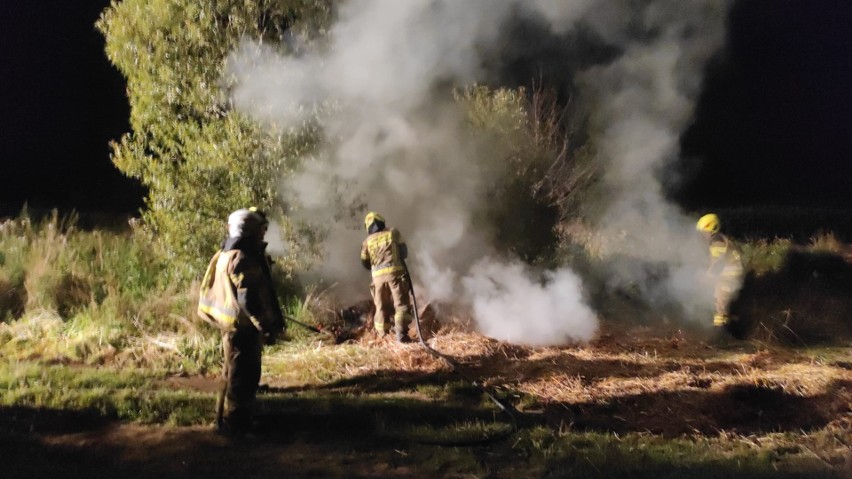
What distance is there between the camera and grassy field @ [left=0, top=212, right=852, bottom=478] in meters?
4.14

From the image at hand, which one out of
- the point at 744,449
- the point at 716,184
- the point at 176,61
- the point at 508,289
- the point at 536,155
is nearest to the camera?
the point at 744,449

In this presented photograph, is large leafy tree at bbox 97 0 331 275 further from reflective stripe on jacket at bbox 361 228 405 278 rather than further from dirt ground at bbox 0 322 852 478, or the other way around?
dirt ground at bbox 0 322 852 478

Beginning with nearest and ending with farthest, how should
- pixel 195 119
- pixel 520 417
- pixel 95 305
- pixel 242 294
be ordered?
pixel 242 294, pixel 520 417, pixel 195 119, pixel 95 305

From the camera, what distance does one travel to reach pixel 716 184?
2033 centimetres

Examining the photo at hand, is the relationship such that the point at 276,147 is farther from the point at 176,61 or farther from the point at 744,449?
the point at 744,449

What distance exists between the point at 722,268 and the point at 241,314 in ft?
19.7

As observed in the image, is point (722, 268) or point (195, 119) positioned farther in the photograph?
point (722, 268)

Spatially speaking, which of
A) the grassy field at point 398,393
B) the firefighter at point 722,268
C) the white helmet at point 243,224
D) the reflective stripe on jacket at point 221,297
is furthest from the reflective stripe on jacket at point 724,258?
the reflective stripe on jacket at point 221,297

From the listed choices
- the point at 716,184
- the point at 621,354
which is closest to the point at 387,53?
the point at 621,354

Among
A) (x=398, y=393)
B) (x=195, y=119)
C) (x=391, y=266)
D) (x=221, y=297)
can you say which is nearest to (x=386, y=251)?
(x=391, y=266)

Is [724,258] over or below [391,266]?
over

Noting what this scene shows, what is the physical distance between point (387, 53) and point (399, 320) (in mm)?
3379

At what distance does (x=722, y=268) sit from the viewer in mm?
7852

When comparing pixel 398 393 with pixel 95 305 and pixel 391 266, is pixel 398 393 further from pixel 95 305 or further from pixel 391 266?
pixel 95 305
